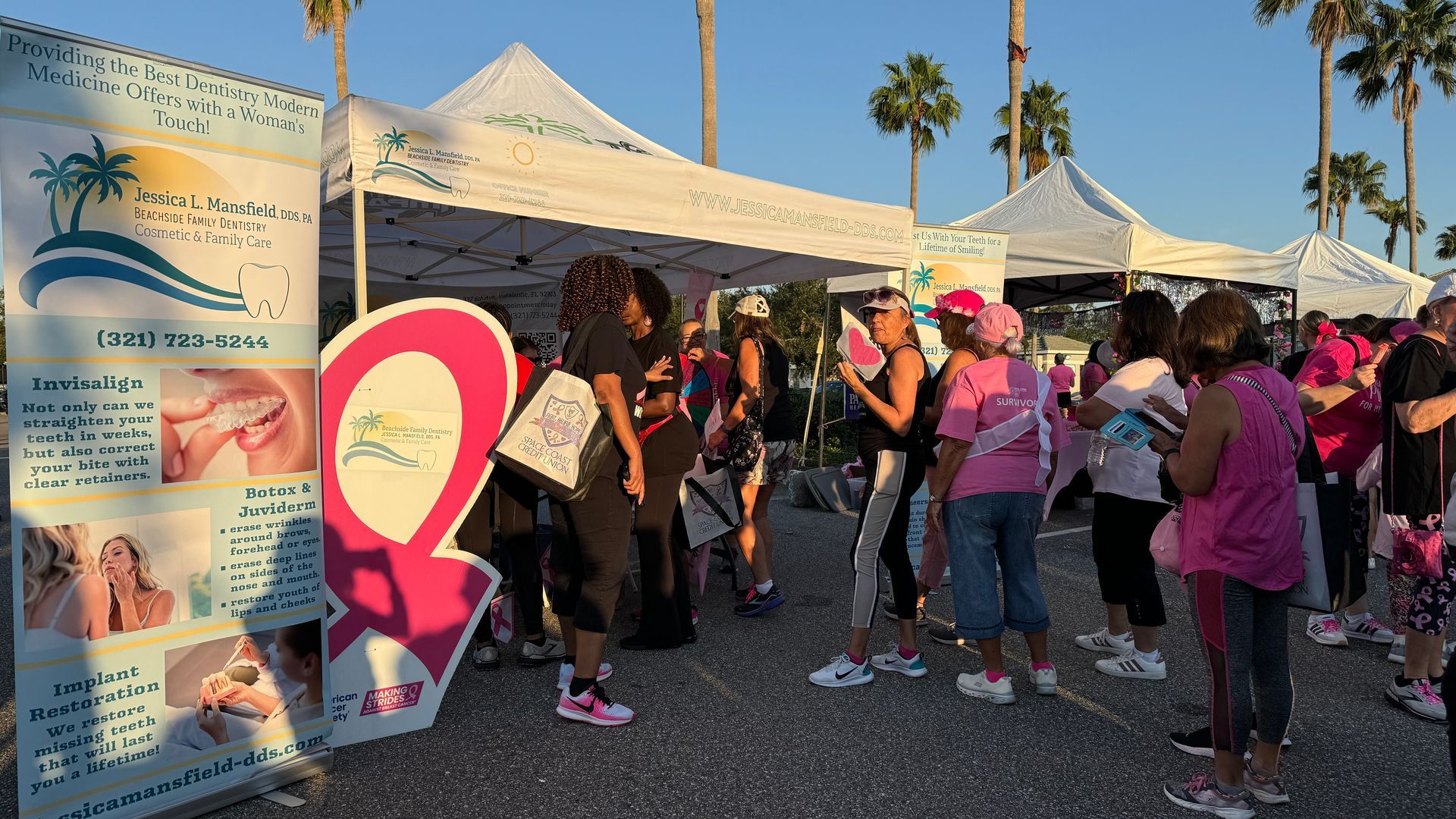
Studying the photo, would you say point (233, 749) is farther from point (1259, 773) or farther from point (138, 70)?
point (1259, 773)

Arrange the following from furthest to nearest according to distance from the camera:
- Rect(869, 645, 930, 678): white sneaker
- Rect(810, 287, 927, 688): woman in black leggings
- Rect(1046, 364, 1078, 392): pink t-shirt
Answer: Rect(1046, 364, 1078, 392): pink t-shirt
Rect(869, 645, 930, 678): white sneaker
Rect(810, 287, 927, 688): woman in black leggings

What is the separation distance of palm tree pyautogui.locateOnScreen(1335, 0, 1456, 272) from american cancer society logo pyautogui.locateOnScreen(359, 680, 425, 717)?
34.3 meters

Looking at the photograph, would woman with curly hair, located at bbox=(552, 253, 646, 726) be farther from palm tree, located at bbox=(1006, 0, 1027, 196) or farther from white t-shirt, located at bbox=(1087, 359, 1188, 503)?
palm tree, located at bbox=(1006, 0, 1027, 196)

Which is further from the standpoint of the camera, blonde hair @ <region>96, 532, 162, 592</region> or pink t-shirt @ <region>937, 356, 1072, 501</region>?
pink t-shirt @ <region>937, 356, 1072, 501</region>

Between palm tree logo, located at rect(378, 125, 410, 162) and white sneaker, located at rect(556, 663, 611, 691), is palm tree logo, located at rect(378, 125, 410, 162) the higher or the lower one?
the higher one

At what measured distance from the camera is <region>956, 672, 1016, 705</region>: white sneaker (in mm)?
3855

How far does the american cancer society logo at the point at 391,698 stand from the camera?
340cm

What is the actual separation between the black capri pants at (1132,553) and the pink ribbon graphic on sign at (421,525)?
2849 mm

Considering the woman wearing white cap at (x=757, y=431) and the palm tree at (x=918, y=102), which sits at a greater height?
the palm tree at (x=918, y=102)

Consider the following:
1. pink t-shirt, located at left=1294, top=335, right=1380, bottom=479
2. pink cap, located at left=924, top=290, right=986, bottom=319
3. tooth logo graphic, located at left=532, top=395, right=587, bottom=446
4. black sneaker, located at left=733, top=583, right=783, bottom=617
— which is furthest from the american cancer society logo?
pink t-shirt, located at left=1294, top=335, right=1380, bottom=479

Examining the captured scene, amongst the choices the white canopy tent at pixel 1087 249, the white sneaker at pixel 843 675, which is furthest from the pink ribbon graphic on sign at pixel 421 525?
the white canopy tent at pixel 1087 249

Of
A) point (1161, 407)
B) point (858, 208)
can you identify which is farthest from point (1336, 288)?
point (1161, 407)

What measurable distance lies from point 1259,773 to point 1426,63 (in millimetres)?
34903

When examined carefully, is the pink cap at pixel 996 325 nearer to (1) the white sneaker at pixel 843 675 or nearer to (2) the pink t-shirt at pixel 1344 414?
(1) the white sneaker at pixel 843 675
